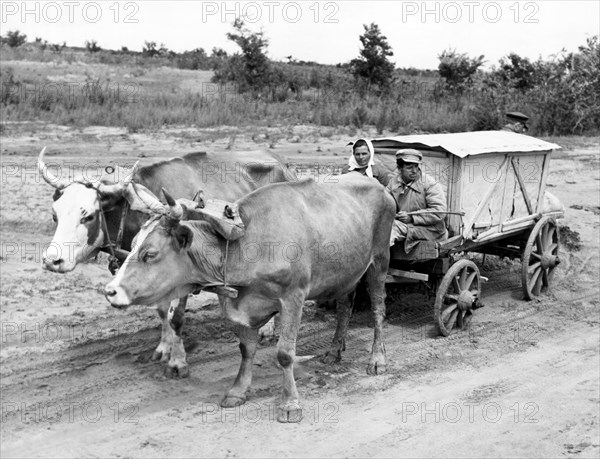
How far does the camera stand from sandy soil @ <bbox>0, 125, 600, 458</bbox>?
6461 millimetres

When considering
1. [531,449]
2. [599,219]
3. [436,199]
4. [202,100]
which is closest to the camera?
[531,449]

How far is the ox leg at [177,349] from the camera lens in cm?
771

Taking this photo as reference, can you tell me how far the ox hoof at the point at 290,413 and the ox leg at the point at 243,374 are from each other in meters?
0.43

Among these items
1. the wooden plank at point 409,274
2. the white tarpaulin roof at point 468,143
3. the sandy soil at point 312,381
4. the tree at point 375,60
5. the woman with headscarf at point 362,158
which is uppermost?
the tree at point 375,60

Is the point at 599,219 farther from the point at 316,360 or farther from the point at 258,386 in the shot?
the point at 258,386

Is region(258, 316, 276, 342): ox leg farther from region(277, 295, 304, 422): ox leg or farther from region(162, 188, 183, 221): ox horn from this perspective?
region(162, 188, 183, 221): ox horn

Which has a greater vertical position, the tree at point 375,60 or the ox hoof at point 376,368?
the tree at point 375,60

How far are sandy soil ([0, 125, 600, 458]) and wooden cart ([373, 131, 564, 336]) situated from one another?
46 centimetres

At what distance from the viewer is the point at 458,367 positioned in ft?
27.0

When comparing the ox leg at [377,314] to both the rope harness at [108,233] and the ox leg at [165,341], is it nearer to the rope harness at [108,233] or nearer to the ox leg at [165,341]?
the ox leg at [165,341]

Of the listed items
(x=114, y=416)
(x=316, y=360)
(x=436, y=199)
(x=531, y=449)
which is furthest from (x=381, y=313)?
(x=114, y=416)

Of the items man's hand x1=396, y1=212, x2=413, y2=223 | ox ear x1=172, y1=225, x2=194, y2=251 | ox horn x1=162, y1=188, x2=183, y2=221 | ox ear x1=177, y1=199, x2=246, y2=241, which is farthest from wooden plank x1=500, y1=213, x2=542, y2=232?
ox horn x1=162, y1=188, x2=183, y2=221

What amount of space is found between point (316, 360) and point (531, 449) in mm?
2507

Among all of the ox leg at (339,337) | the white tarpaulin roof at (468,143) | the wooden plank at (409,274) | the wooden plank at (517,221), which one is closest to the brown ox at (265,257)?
the ox leg at (339,337)
